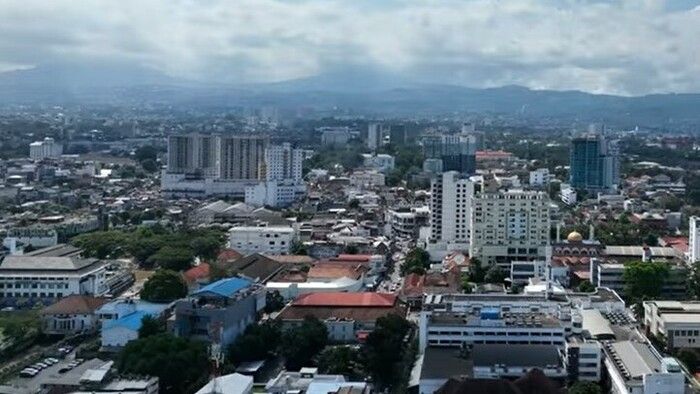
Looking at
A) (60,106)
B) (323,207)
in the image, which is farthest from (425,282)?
(60,106)

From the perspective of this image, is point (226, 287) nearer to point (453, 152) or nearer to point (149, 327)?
point (149, 327)

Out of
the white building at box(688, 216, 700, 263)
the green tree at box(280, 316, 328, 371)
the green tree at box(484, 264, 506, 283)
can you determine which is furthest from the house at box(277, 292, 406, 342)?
the white building at box(688, 216, 700, 263)

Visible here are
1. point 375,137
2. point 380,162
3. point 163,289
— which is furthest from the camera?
point 375,137

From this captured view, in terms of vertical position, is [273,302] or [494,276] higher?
[494,276]

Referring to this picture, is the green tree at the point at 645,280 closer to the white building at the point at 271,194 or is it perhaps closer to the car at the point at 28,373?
the car at the point at 28,373

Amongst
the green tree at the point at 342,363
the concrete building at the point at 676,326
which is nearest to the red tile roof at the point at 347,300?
the green tree at the point at 342,363

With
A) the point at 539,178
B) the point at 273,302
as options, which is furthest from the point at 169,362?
the point at 539,178

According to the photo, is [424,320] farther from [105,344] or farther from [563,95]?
[563,95]

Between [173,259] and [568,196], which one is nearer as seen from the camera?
[173,259]
